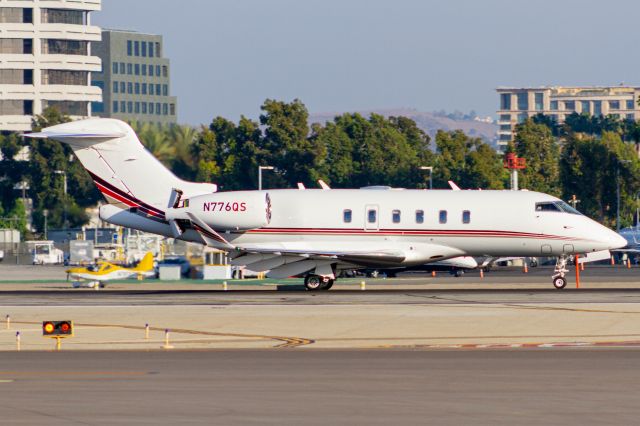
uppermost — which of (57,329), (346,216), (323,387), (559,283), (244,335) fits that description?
(346,216)

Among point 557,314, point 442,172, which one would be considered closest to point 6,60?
point 442,172

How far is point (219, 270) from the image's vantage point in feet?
192

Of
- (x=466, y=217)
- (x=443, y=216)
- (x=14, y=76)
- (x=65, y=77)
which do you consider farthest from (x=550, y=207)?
(x=14, y=76)

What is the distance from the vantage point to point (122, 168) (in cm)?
5009

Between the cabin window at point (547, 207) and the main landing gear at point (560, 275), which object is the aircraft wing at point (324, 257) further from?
the main landing gear at point (560, 275)

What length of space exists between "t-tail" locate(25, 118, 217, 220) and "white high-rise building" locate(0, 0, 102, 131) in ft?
376

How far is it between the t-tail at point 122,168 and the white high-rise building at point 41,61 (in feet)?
376

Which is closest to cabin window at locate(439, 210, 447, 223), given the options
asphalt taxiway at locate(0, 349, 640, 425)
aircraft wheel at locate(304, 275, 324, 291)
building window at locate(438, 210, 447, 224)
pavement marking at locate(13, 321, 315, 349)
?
building window at locate(438, 210, 447, 224)

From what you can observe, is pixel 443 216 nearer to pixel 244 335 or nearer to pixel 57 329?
pixel 244 335

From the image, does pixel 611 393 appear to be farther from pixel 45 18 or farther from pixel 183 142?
pixel 45 18

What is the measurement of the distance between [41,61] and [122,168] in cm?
11794

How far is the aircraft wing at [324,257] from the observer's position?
47.8 meters

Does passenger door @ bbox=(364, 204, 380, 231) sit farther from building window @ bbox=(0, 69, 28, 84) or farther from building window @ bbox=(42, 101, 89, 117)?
building window @ bbox=(0, 69, 28, 84)


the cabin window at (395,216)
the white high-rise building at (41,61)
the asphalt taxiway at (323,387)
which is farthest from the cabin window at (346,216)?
the white high-rise building at (41,61)
